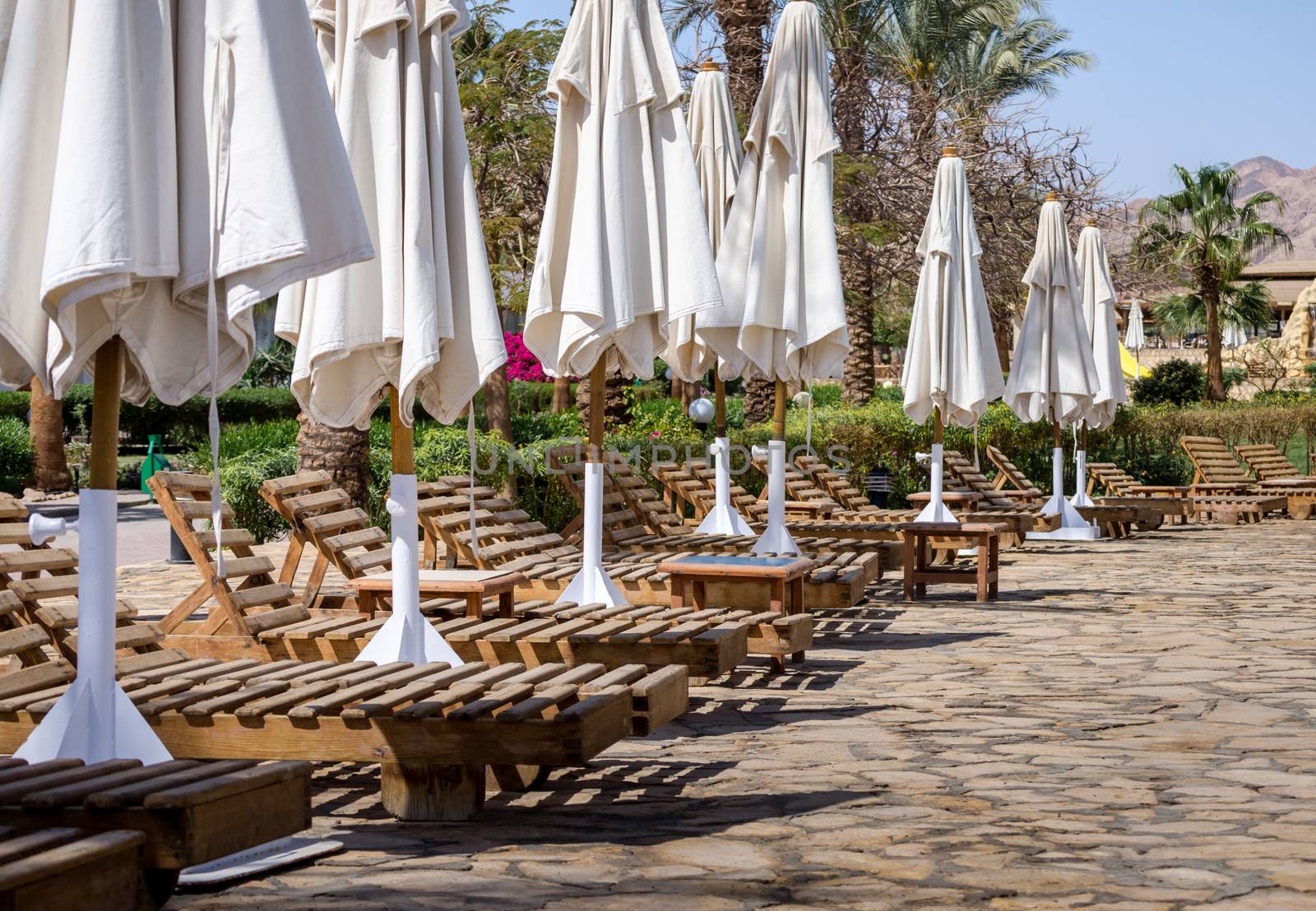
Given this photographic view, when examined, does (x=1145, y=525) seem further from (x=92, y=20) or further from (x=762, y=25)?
(x=92, y=20)

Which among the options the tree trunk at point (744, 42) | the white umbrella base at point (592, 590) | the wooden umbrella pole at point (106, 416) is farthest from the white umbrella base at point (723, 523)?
the tree trunk at point (744, 42)

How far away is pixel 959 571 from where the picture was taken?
10516 millimetres

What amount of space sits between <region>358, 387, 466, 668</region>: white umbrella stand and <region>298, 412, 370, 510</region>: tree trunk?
19.7 feet

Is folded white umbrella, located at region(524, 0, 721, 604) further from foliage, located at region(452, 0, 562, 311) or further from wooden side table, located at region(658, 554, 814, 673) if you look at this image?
foliage, located at region(452, 0, 562, 311)

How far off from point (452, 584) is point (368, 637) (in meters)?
0.57

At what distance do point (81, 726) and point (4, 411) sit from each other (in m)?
27.8

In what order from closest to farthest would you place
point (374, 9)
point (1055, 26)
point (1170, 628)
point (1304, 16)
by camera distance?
point (374, 9) < point (1170, 628) < point (1055, 26) < point (1304, 16)

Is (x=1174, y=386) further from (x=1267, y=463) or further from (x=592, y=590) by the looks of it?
(x=592, y=590)

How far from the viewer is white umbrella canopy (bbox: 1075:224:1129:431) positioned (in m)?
16.4

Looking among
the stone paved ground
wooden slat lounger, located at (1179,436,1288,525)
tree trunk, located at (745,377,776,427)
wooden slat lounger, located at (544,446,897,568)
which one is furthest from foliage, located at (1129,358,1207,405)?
the stone paved ground

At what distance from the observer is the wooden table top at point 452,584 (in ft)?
20.8

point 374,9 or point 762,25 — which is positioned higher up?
point 762,25

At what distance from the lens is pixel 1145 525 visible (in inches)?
658

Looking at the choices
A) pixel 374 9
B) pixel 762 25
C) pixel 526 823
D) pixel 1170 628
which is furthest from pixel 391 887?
pixel 762 25
